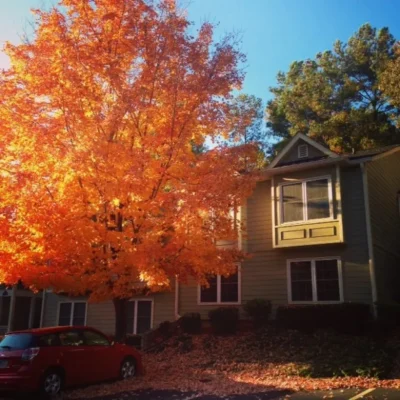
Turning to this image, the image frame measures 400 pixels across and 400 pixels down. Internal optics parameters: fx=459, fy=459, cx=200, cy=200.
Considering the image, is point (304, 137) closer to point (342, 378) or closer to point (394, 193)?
point (394, 193)

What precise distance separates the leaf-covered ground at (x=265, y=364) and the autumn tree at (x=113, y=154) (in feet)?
8.53

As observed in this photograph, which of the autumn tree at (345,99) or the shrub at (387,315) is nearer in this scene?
the shrub at (387,315)

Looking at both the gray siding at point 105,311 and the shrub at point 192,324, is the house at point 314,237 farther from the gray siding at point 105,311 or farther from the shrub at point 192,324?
the shrub at point 192,324

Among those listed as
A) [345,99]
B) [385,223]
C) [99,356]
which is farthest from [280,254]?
[345,99]

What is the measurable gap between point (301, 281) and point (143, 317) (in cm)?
781

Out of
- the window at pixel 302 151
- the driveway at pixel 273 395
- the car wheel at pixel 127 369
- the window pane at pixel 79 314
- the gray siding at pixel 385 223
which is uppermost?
the window at pixel 302 151

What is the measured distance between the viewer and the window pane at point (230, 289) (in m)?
19.4

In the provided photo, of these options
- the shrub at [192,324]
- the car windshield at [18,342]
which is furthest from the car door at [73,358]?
the shrub at [192,324]

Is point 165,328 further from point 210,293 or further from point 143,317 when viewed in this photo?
point 143,317

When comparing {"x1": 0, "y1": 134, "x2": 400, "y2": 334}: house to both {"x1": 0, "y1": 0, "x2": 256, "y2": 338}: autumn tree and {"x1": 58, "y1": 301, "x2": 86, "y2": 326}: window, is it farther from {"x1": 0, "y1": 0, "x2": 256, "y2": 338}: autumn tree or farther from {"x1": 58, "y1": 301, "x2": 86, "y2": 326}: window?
{"x1": 0, "y1": 0, "x2": 256, "y2": 338}: autumn tree

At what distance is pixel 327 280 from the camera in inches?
687

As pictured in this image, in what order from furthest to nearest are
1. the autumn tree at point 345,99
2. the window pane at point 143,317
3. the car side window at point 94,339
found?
the autumn tree at point 345,99
the window pane at point 143,317
the car side window at point 94,339

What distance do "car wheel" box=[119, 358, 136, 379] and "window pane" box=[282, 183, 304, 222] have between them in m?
9.08

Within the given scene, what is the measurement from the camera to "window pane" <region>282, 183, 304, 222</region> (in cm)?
1834
